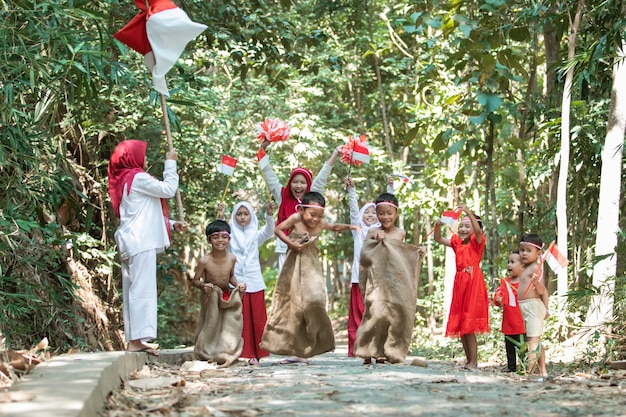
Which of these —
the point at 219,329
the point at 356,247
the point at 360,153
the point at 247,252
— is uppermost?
the point at 360,153

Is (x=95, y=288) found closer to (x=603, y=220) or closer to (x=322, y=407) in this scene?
(x=603, y=220)

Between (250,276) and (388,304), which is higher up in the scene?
(250,276)

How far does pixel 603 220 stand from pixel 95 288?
6.35 meters

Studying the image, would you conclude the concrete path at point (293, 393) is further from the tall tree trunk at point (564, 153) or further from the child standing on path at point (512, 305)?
the tall tree trunk at point (564, 153)

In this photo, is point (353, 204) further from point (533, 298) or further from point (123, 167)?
point (123, 167)

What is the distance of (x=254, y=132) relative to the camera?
18.9m

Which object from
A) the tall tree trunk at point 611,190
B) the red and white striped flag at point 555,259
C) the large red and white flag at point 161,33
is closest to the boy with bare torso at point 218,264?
the large red and white flag at point 161,33

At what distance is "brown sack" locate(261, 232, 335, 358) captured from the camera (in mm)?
8016

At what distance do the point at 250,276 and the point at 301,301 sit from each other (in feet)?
3.18

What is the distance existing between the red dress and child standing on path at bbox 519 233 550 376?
695mm

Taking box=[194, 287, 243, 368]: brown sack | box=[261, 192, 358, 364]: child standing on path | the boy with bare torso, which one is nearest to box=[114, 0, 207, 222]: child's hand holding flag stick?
the boy with bare torso

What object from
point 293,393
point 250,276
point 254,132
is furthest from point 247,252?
point 254,132

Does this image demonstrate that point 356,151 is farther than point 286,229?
Yes

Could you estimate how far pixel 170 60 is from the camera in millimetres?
7887
